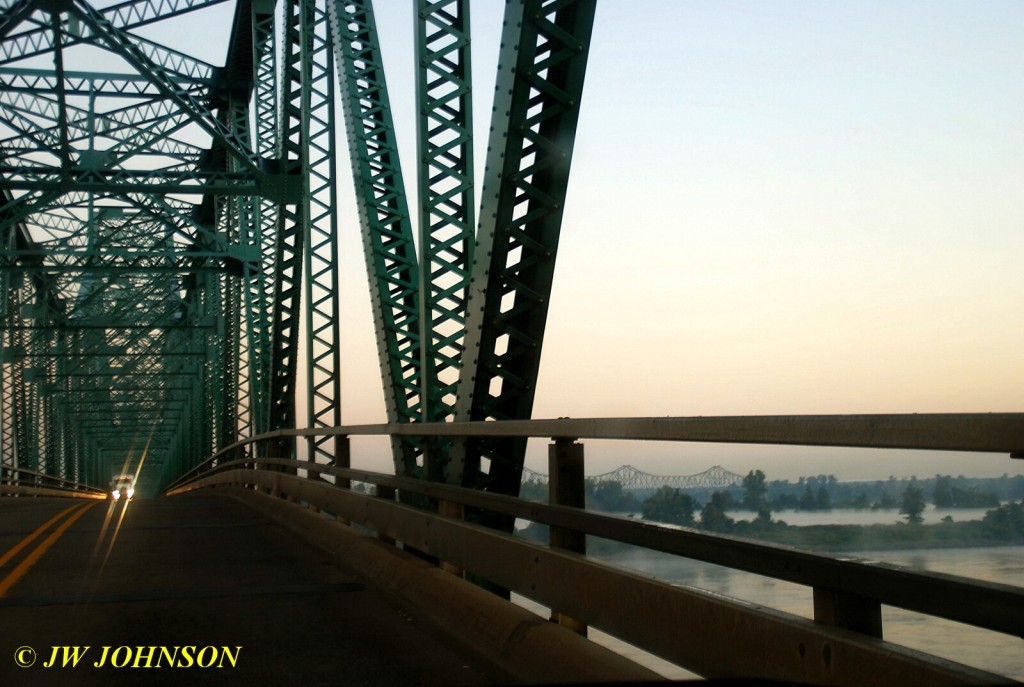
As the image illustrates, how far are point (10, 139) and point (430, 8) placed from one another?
21.9 m

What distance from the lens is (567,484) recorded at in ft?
19.2

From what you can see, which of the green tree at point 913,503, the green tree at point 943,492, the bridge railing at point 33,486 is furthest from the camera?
the bridge railing at point 33,486

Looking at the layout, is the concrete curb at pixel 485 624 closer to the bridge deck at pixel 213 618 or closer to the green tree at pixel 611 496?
the bridge deck at pixel 213 618

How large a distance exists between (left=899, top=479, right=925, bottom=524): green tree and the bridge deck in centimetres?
300

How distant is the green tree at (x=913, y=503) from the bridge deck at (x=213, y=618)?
3.00m

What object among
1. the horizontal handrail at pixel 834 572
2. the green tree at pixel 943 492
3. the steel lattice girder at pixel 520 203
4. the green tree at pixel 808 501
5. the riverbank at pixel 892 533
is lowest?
the horizontal handrail at pixel 834 572

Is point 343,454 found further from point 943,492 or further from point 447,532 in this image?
point 943,492

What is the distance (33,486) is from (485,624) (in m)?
40.0

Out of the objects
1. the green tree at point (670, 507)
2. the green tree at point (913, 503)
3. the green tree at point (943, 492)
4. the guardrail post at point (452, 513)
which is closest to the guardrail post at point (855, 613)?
the green tree at point (913, 503)

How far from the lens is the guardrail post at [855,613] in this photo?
356 cm

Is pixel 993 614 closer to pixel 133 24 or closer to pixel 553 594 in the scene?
pixel 553 594

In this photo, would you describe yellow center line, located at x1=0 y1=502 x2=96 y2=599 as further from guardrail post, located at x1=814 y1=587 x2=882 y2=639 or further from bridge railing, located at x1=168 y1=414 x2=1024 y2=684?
guardrail post, located at x1=814 y1=587 x2=882 y2=639

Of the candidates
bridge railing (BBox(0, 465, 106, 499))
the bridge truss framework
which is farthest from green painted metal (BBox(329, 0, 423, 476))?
bridge railing (BBox(0, 465, 106, 499))

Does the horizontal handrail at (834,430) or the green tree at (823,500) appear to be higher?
the horizontal handrail at (834,430)
